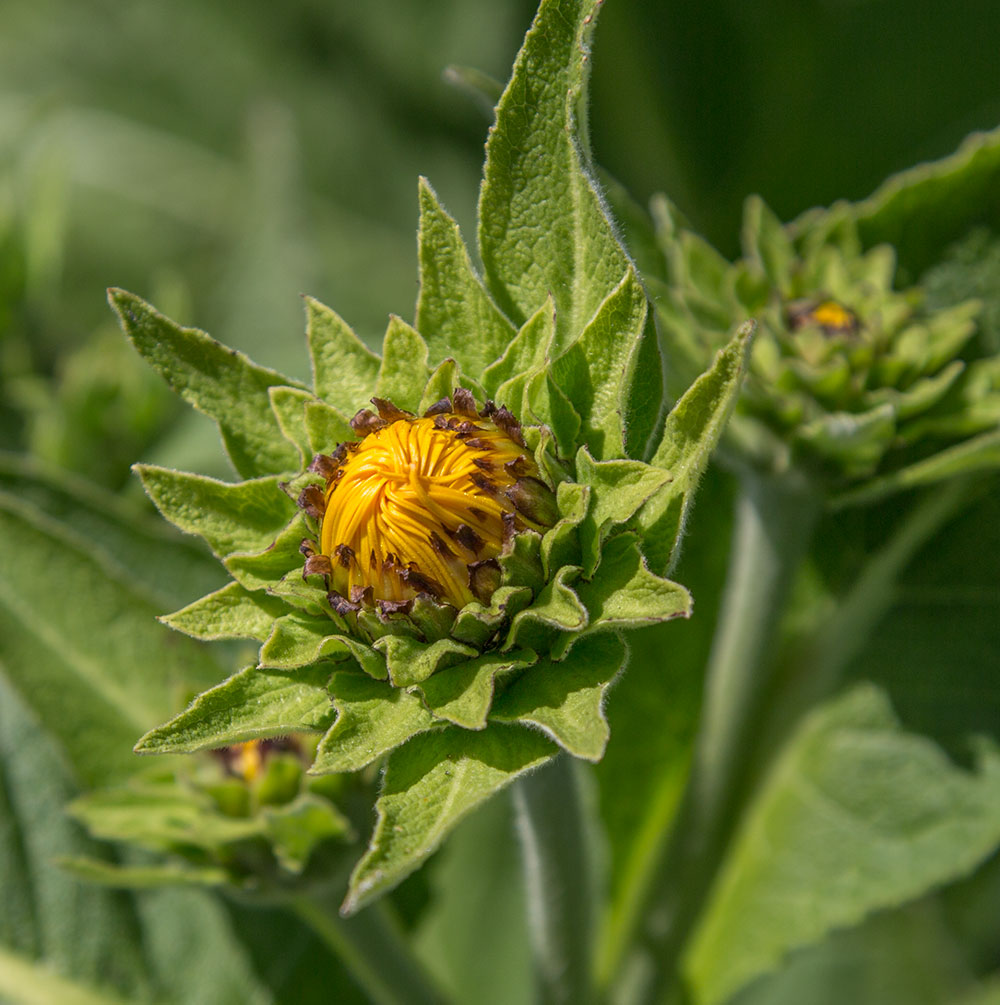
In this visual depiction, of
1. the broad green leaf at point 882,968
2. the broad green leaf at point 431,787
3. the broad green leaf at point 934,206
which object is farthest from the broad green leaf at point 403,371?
the broad green leaf at point 882,968

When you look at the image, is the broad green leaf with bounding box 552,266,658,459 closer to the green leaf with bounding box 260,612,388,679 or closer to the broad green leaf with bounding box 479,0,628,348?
the broad green leaf with bounding box 479,0,628,348

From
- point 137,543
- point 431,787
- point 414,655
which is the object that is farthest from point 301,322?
point 431,787

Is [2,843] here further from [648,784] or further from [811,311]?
[811,311]

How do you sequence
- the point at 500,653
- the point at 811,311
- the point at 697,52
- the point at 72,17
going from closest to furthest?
the point at 500,653 < the point at 811,311 < the point at 697,52 < the point at 72,17

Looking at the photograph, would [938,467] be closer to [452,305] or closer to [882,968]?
[452,305]

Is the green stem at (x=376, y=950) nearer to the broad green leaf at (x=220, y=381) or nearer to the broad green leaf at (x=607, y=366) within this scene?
the broad green leaf at (x=220, y=381)

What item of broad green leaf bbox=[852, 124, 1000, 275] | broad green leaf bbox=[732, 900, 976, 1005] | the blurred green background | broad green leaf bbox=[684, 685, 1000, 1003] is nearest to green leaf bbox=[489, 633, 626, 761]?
broad green leaf bbox=[684, 685, 1000, 1003]

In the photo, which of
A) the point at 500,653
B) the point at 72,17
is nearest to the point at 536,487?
the point at 500,653
